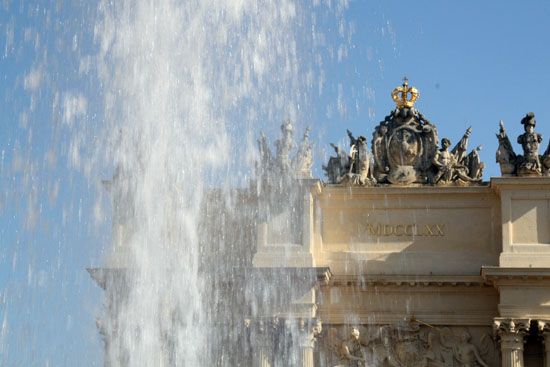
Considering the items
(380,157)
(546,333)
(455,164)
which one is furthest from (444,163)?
(546,333)

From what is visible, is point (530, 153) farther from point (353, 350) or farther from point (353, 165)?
point (353, 350)

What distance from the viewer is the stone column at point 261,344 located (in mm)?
27766

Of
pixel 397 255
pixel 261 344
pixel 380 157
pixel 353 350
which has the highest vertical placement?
pixel 380 157

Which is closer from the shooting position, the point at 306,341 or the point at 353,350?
the point at 306,341

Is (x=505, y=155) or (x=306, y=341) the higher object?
(x=505, y=155)

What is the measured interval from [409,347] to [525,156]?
501 cm

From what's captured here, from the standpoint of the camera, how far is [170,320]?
2825cm

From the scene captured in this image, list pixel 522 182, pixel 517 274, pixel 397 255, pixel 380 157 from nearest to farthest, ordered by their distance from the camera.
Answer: pixel 517 274
pixel 522 182
pixel 397 255
pixel 380 157

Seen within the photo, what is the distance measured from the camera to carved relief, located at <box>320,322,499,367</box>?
2847 centimetres

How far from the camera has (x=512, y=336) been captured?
1080 inches

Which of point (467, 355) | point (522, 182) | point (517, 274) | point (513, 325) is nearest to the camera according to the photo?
point (513, 325)

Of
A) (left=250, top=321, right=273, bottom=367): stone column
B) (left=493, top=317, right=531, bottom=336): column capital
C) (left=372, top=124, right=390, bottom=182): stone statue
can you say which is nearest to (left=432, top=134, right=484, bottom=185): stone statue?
(left=372, top=124, right=390, bottom=182): stone statue

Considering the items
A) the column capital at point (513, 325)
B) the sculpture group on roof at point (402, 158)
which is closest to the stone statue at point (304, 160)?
the sculpture group on roof at point (402, 158)

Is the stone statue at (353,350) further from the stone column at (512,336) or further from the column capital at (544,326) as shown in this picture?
the column capital at (544,326)
